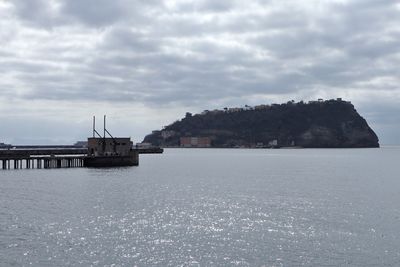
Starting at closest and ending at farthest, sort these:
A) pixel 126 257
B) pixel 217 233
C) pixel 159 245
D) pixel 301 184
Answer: pixel 126 257, pixel 159 245, pixel 217 233, pixel 301 184

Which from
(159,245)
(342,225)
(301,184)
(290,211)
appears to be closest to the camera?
(159,245)

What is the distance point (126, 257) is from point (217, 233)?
11.4 m

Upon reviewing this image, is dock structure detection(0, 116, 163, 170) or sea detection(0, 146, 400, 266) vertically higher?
dock structure detection(0, 116, 163, 170)

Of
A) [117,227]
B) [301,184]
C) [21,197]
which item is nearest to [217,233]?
[117,227]

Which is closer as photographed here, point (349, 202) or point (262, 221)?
point (262, 221)

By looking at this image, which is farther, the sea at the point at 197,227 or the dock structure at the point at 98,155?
the dock structure at the point at 98,155

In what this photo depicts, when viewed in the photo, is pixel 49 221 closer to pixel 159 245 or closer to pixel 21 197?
pixel 159 245

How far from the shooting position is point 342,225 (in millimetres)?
50875

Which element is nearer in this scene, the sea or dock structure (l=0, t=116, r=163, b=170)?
the sea

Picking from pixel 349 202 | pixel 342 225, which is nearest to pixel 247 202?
pixel 349 202

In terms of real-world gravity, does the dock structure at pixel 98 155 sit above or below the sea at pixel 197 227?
above

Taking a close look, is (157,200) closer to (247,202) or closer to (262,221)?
(247,202)

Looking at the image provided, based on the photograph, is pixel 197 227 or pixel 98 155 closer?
pixel 197 227

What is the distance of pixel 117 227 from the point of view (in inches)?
1937
